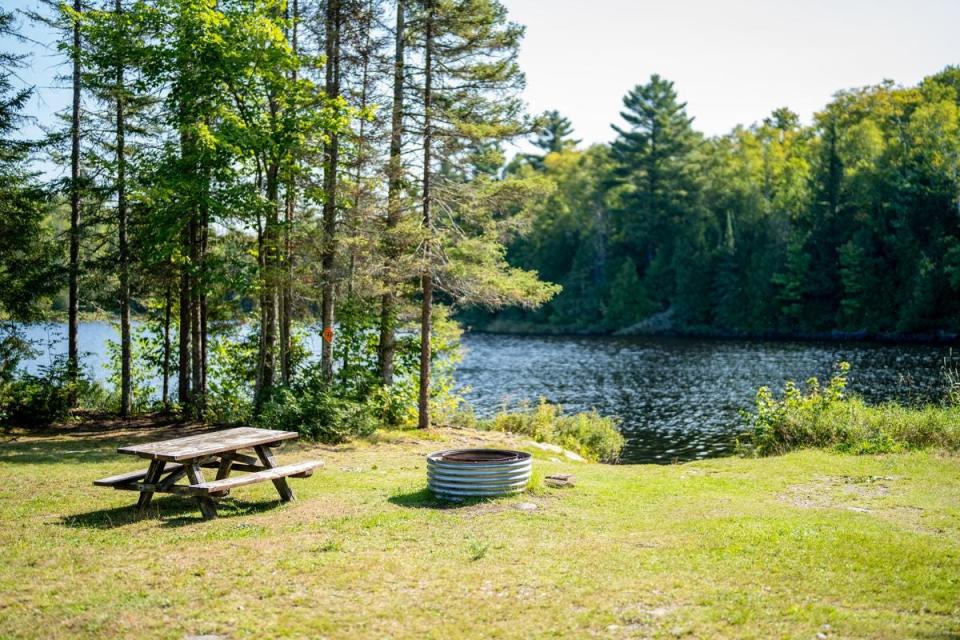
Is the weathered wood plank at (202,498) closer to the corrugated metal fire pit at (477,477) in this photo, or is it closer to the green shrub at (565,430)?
the corrugated metal fire pit at (477,477)

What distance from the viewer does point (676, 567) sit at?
6.87 m

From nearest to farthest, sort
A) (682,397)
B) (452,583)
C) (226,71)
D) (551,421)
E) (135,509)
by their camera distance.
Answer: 1. (452,583)
2. (135,509)
3. (226,71)
4. (551,421)
5. (682,397)

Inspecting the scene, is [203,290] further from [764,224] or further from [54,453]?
[764,224]

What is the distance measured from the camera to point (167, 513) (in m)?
9.12

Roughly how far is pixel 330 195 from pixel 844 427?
11951 millimetres

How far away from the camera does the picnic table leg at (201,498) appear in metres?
8.71

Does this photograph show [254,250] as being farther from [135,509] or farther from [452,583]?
[452,583]

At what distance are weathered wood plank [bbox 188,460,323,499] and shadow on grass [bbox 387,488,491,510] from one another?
3.88 ft

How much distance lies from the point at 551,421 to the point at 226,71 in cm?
1149

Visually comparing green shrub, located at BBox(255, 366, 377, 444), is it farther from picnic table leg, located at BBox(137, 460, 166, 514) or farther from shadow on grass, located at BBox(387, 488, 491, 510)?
picnic table leg, located at BBox(137, 460, 166, 514)

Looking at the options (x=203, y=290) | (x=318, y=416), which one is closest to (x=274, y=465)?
(x=318, y=416)

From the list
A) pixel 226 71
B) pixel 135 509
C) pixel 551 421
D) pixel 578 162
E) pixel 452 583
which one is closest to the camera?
pixel 452 583

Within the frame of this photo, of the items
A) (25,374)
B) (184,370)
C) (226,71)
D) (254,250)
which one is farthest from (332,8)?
(25,374)

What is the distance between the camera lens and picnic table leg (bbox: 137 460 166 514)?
894cm
